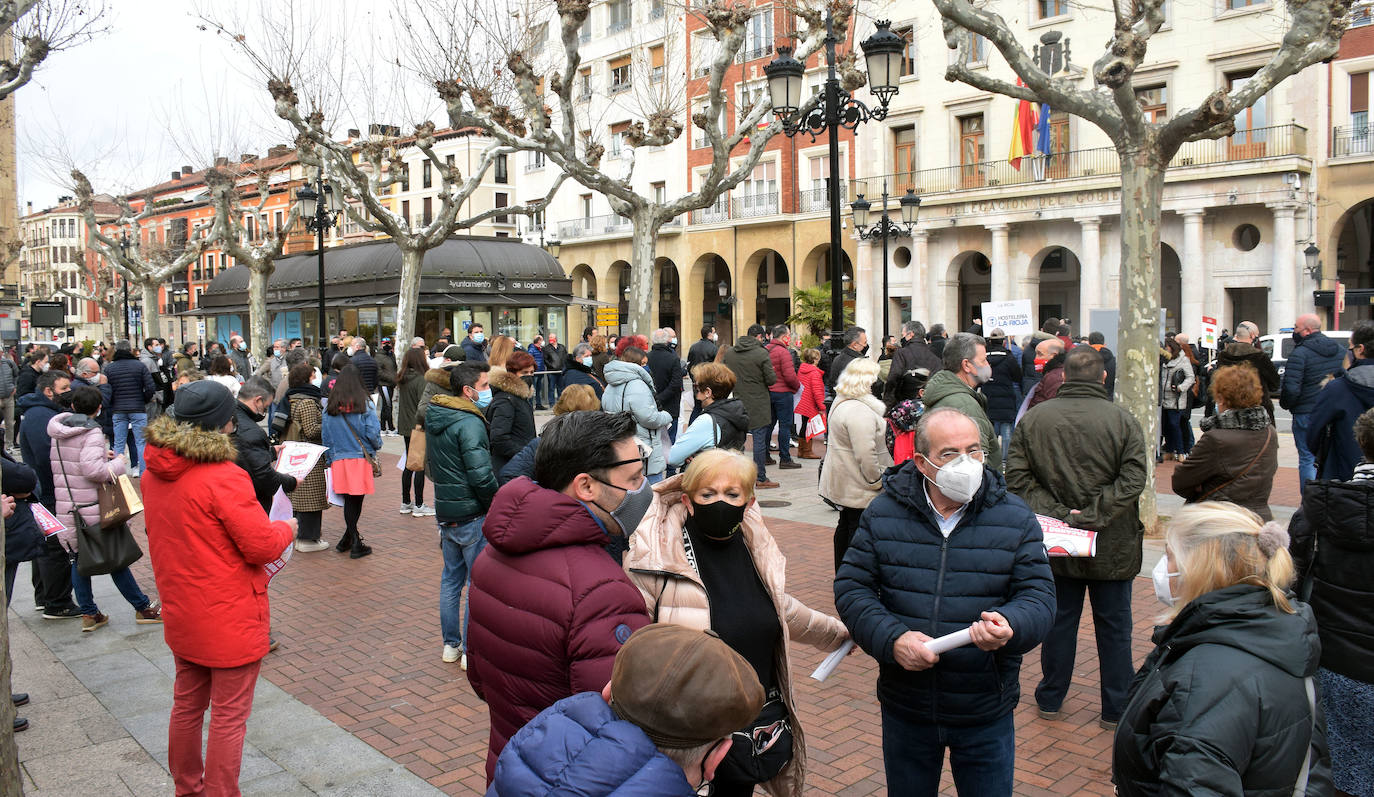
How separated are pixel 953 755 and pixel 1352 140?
103 feet

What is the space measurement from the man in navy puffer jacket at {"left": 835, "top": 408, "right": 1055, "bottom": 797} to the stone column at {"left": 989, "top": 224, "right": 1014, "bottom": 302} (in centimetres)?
3146

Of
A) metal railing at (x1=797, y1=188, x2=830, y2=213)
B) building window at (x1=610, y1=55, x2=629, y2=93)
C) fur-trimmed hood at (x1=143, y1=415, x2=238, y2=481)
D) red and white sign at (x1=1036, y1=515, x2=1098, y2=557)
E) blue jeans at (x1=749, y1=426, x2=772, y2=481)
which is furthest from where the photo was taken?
building window at (x1=610, y1=55, x2=629, y2=93)

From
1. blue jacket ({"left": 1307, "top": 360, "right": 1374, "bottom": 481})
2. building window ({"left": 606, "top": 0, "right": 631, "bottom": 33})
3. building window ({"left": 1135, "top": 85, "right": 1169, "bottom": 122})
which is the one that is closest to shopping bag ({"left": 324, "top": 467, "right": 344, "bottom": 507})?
blue jacket ({"left": 1307, "top": 360, "right": 1374, "bottom": 481})

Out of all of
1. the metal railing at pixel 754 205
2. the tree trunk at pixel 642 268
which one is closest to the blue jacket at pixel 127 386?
the tree trunk at pixel 642 268

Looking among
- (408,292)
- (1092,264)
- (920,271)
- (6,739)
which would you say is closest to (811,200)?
(920,271)

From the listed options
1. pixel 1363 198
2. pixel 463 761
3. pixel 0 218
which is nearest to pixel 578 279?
pixel 0 218

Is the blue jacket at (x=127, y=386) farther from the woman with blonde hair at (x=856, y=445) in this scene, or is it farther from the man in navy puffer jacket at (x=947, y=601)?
the man in navy puffer jacket at (x=947, y=601)

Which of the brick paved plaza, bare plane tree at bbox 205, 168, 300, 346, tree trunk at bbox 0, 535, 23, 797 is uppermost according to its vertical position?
bare plane tree at bbox 205, 168, 300, 346

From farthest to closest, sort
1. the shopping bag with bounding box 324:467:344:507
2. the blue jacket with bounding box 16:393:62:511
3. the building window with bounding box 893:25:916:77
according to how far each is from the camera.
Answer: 1. the building window with bounding box 893:25:916:77
2. the shopping bag with bounding box 324:467:344:507
3. the blue jacket with bounding box 16:393:62:511

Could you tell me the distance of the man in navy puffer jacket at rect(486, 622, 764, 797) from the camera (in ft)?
5.88

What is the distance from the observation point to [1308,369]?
10031mm

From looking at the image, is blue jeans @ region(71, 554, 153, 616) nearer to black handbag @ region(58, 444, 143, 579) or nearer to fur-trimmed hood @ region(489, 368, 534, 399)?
black handbag @ region(58, 444, 143, 579)

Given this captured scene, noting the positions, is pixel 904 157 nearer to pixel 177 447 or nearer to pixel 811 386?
pixel 811 386

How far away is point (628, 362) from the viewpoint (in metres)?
8.64
